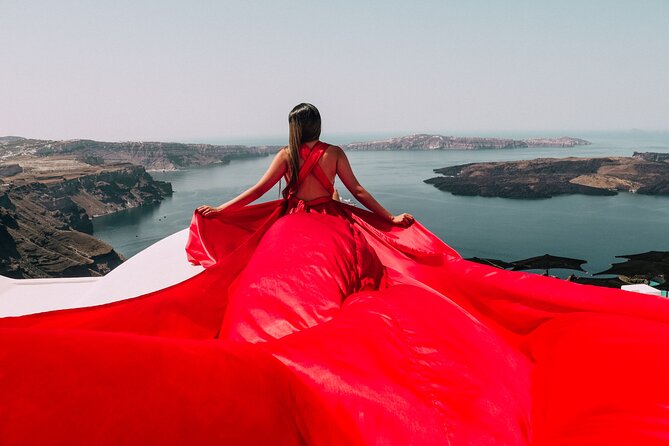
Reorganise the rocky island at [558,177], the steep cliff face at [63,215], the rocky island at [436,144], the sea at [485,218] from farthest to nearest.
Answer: the rocky island at [436,144] → the rocky island at [558,177] → the steep cliff face at [63,215] → the sea at [485,218]

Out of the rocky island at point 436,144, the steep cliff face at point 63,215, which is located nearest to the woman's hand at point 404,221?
the steep cliff face at point 63,215

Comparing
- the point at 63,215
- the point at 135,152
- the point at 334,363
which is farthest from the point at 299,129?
the point at 135,152

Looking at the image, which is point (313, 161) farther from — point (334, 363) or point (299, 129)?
point (334, 363)

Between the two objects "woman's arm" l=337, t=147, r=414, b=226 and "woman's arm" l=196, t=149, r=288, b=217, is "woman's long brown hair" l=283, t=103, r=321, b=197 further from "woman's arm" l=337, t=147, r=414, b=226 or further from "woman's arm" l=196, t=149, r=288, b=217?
"woman's arm" l=337, t=147, r=414, b=226

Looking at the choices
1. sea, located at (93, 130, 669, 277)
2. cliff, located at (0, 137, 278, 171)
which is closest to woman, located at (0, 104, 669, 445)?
sea, located at (93, 130, 669, 277)

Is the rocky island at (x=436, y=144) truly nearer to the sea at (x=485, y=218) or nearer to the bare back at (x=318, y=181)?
the sea at (x=485, y=218)

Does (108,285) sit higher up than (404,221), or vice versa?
(404,221)

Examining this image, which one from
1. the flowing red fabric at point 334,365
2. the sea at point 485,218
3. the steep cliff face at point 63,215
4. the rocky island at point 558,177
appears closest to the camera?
the flowing red fabric at point 334,365
